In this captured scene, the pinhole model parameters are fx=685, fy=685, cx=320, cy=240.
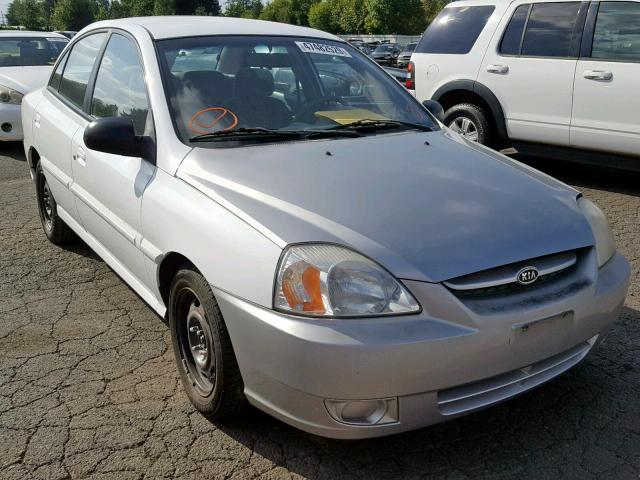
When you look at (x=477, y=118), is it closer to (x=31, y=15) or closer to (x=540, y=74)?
(x=540, y=74)

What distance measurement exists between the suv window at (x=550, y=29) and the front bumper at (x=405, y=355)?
4.64 m

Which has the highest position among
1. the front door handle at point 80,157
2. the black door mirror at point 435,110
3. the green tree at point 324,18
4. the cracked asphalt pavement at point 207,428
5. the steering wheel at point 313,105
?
the steering wheel at point 313,105

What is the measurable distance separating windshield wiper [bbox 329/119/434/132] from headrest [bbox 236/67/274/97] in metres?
0.43

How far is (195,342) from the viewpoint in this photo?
3.02 meters

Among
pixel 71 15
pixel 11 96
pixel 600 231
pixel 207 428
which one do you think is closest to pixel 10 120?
pixel 11 96

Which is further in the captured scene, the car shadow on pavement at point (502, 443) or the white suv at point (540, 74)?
the white suv at point (540, 74)

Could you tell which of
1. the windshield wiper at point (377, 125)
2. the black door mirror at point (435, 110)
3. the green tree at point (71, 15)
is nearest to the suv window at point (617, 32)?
the black door mirror at point (435, 110)

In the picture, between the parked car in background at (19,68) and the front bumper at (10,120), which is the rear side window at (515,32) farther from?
the front bumper at (10,120)

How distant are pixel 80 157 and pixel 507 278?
2.64 meters

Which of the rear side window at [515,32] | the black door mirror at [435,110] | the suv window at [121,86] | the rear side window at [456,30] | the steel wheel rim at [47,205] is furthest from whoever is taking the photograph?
the rear side window at [456,30]

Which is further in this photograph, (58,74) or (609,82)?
(609,82)

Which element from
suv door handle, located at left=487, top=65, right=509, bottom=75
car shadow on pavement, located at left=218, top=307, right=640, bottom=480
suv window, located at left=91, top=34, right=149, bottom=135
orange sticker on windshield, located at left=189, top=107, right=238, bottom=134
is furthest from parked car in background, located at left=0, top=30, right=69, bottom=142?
car shadow on pavement, located at left=218, top=307, right=640, bottom=480

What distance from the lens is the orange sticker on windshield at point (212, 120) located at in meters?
3.25

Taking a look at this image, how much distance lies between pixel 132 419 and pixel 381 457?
1.10m
